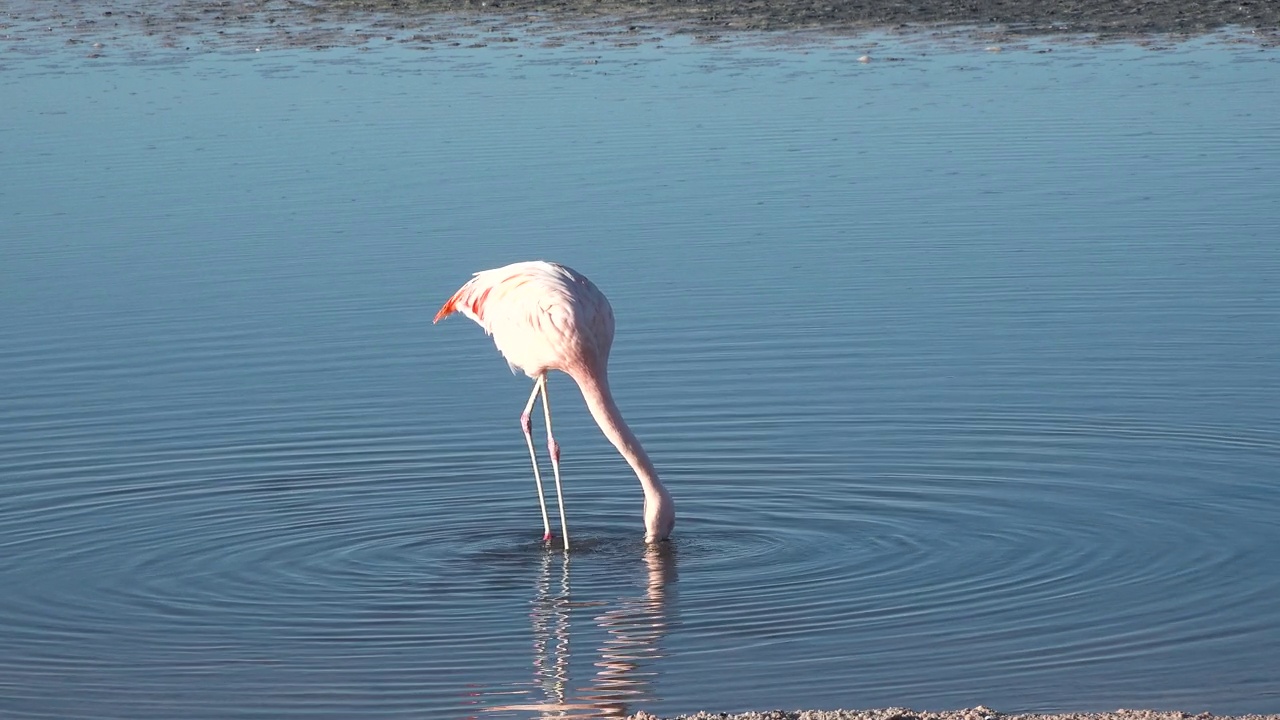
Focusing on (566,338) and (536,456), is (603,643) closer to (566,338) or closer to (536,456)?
(566,338)

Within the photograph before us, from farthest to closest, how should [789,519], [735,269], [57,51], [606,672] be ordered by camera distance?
[57,51] < [735,269] < [789,519] < [606,672]

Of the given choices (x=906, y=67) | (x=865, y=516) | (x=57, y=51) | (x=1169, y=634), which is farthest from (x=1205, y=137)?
(x=57, y=51)

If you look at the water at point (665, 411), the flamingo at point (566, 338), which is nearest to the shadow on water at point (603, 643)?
the water at point (665, 411)

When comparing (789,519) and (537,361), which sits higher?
(537,361)

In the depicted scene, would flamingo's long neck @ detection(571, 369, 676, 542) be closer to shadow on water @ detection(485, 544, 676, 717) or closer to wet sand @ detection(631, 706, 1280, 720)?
shadow on water @ detection(485, 544, 676, 717)

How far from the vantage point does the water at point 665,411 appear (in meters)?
7.00

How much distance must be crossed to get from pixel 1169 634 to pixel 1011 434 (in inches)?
108

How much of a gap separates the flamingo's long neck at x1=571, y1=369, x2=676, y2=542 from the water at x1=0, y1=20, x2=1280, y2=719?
0.18m

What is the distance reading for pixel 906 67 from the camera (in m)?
21.8

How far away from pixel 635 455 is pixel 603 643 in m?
1.25

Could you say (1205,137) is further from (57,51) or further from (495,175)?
(57,51)

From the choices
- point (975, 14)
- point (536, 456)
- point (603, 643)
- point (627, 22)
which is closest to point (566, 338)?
point (536, 456)

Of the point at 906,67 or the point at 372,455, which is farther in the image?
the point at 906,67

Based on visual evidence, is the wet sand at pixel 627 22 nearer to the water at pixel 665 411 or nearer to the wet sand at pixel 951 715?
the water at pixel 665 411
